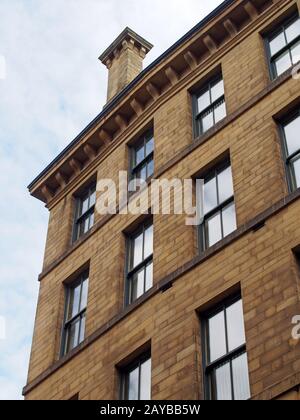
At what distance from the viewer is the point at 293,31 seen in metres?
22.5

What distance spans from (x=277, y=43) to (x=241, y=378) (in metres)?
9.99

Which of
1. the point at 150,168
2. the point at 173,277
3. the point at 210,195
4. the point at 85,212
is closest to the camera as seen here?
the point at 173,277

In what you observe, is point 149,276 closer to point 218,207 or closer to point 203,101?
point 218,207

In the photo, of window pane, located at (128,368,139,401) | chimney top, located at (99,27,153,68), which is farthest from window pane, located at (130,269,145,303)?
chimney top, located at (99,27,153,68)

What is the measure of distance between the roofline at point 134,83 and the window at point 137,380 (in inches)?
384

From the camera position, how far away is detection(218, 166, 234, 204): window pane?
20484 millimetres

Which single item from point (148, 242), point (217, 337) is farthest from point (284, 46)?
point (217, 337)

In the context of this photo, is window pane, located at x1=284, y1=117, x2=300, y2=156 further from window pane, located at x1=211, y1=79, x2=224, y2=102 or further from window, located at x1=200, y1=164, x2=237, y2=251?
window pane, located at x1=211, y1=79, x2=224, y2=102

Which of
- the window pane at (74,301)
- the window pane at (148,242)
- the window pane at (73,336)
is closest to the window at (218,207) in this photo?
the window pane at (148,242)

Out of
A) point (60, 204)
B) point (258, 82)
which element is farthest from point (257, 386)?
point (60, 204)

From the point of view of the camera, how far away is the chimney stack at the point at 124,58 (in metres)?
30.8

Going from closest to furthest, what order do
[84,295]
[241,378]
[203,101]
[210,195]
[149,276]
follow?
[241,378]
[210,195]
[149,276]
[84,295]
[203,101]

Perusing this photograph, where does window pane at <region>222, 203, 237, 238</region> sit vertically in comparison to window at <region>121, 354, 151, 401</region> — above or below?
above

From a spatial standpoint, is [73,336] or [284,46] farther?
[73,336]
